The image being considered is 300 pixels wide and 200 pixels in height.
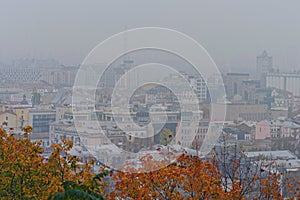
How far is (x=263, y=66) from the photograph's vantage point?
13234 millimetres

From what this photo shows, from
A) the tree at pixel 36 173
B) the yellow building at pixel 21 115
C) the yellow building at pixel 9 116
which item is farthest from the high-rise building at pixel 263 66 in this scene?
the tree at pixel 36 173

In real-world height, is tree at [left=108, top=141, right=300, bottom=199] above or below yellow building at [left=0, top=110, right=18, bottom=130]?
below

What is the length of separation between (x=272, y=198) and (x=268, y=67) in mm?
11613

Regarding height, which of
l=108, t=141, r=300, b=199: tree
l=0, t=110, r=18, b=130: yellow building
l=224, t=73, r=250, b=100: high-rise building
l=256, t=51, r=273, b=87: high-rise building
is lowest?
l=108, t=141, r=300, b=199: tree

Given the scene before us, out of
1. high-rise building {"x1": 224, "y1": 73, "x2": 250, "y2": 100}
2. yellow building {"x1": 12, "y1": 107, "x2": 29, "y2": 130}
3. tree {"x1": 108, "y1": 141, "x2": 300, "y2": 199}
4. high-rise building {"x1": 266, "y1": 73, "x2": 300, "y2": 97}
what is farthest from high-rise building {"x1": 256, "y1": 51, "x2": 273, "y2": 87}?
tree {"x1": 108, "y1": 141, "x2": 300, "y2": 199}

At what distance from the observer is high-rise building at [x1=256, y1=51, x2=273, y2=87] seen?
12758 millimetres

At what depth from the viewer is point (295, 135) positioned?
9.45 metres

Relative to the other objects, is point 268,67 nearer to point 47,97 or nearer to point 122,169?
point 47,97

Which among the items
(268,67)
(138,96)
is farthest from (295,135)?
(138,96)

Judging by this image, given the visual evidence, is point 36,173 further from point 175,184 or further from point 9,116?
point 9,116

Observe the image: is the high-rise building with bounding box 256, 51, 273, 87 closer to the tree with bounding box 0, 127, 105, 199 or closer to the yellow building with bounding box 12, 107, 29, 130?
the yellow building with bounding box 12, 107, 29, 130

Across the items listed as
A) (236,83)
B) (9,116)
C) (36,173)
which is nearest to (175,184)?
(36,173)

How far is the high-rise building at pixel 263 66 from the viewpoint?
12.8m

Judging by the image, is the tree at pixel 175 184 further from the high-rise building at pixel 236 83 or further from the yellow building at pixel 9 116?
the high-rise building at pixel 236 83
